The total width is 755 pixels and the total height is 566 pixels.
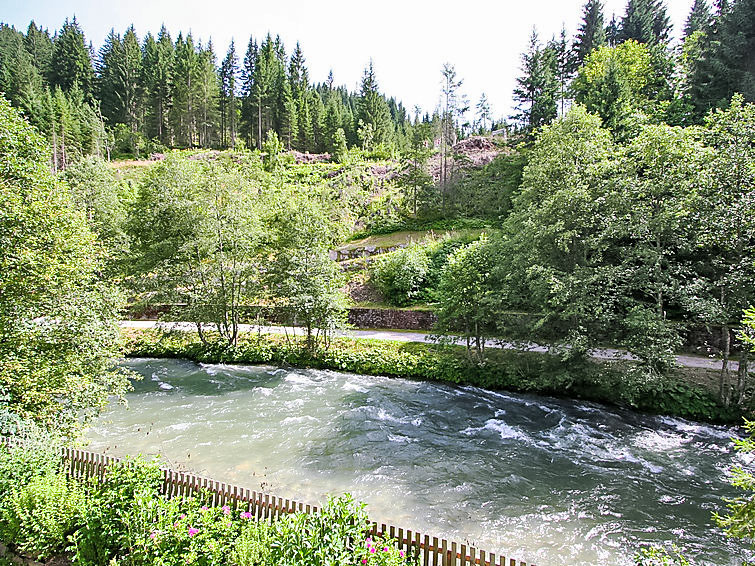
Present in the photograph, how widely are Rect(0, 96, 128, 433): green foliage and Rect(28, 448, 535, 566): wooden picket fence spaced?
1789 millimetres

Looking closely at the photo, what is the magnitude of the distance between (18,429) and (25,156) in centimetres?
607

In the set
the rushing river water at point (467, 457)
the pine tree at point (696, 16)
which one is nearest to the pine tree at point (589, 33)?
the pine tree at point (696, 16)

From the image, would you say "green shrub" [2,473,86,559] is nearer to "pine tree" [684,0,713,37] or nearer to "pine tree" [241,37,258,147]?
"pine tree" [684,0,713,37]

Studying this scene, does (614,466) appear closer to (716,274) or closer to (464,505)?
(464,505)

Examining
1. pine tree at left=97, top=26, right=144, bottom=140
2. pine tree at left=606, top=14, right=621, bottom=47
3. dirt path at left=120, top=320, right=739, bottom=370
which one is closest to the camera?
dirt path at left=120, top=320, right=739, bottom=370

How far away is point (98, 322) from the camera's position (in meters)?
10.3

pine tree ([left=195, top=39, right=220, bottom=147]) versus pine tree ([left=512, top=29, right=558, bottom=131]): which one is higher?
pine tree ([left=195, top=39, right=220, bottom=147])

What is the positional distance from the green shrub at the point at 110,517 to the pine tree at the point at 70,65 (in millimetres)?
89207

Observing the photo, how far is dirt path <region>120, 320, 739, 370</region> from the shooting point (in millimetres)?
16453

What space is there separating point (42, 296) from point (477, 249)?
15.3 metres

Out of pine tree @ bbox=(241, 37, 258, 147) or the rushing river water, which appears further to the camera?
pine tree @ bbox=(241, 37, 258, 147)

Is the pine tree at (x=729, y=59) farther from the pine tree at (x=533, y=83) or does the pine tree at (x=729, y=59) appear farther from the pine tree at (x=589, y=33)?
the pine tree at (x=589, y=33)

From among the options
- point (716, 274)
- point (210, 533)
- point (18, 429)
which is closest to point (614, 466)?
point (716, 274)

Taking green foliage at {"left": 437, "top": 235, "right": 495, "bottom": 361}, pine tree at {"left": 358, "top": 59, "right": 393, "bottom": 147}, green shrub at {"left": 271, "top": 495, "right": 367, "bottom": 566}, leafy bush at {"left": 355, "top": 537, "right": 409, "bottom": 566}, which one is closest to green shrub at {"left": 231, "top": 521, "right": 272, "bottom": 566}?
green shrub at {"left": 271, "top": 495, "right": 367, "bottom": 566}
